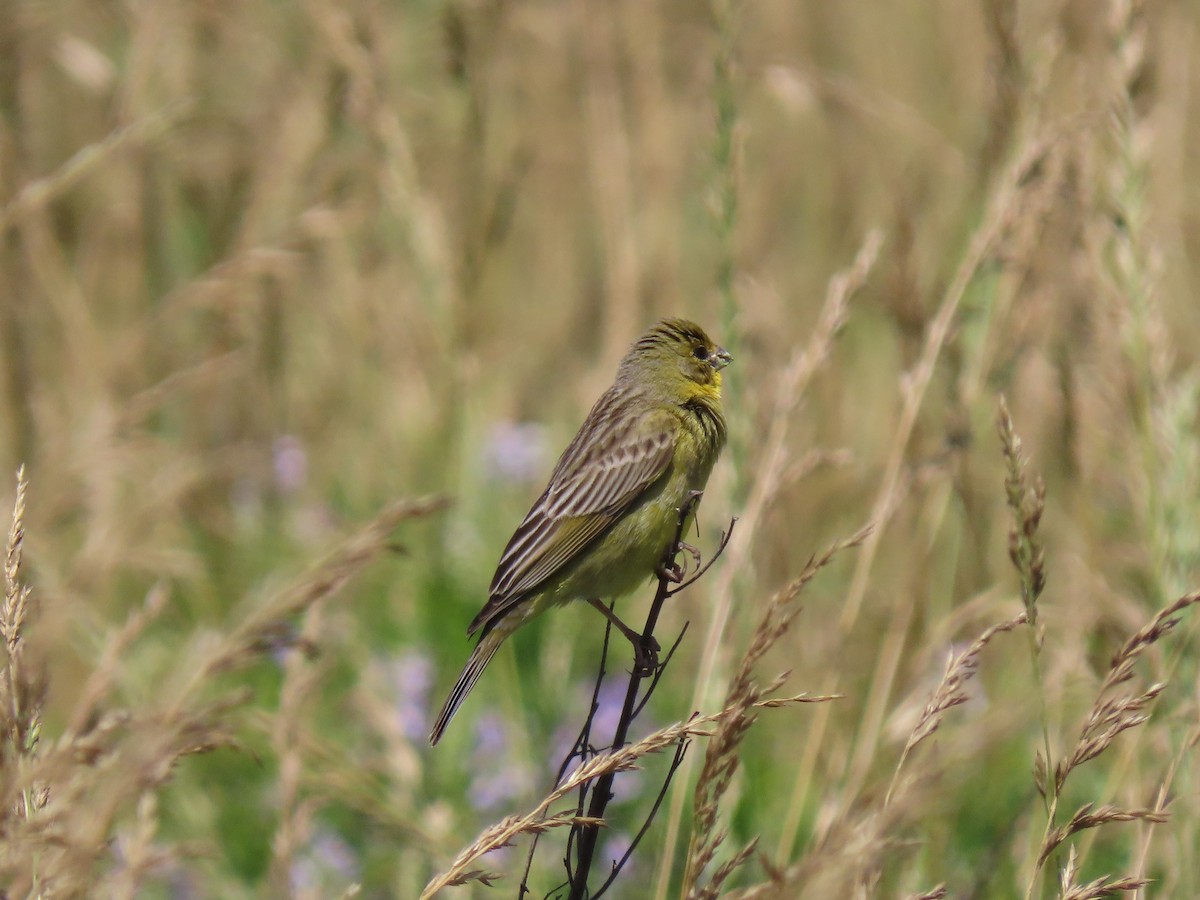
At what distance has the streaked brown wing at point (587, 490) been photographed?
3.77 meters

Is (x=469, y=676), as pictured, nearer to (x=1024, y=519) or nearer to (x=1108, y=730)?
(x=1024, y=519)

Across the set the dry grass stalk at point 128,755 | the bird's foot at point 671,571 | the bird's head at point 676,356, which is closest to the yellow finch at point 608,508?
the bird's head at point 676,356

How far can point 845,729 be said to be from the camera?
4.31 m

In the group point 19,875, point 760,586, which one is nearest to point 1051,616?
point 760,586

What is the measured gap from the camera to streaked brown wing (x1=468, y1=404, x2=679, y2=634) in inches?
148

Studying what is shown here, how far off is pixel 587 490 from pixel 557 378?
2784 millimetres

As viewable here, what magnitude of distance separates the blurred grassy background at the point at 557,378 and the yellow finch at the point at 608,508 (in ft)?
0.63

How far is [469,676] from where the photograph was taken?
11.0 ft

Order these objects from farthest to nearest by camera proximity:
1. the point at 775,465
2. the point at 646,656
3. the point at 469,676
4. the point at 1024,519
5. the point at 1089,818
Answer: the point at 469,676 < the point at 775,465 < the point at 646,656 < the point at 1024,519 < the point at 1089,818

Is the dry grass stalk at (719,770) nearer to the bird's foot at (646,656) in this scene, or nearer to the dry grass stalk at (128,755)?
the bird's foot at (646,656)

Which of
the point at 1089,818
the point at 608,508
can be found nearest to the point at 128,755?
the point at 1089,818

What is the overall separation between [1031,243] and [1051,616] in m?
1.08

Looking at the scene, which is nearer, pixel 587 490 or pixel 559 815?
pixel 559 815

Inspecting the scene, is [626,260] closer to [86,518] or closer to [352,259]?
[352,259]
